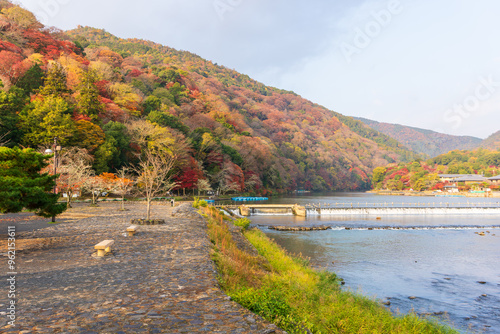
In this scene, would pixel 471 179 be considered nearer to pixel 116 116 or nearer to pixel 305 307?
pixel 116 116

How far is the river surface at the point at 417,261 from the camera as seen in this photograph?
10609mm

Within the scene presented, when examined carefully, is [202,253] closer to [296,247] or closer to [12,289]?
[12,289]

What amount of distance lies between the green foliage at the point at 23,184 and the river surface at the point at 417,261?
1074cm

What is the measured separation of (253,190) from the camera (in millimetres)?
60562

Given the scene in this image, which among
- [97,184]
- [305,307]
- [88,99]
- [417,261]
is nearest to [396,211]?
[417,261]

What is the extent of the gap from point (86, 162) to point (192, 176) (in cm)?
1413

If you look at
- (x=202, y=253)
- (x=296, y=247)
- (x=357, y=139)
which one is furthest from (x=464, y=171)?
(x=202, y=253)

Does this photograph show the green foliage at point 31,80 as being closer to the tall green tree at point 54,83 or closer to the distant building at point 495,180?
the tall green tree at point 54,83

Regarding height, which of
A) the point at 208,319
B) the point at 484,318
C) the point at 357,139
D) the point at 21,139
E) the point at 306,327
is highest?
the point at 357,139

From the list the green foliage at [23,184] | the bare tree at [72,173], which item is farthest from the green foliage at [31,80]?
the green foliage at [23,184]

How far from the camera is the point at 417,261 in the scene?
16.7 metres

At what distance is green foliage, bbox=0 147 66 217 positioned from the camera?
774 cm

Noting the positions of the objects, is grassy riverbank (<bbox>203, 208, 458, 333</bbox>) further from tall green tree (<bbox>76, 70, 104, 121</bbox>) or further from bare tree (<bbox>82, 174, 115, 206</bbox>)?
tall green tree (<bbox>76, 70, 104, 121</bbox>)

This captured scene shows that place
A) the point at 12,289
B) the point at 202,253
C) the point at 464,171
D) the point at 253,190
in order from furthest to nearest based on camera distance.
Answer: the point at 464,171 < the point at 253,190 < the point at 202,253 < the point at 12,289
